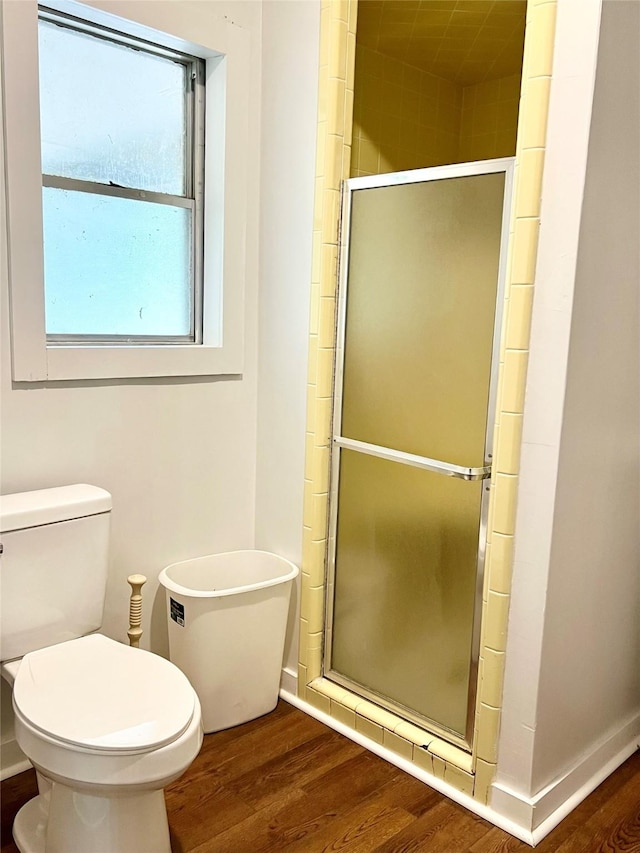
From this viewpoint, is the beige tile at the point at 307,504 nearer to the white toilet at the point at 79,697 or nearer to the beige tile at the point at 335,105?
the white toilet at the point at 79,697

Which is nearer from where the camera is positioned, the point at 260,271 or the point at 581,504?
the point at 581,504

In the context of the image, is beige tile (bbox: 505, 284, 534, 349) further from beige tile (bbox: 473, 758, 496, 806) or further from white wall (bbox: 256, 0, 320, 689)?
beige tile (bbox: 473, 758, 496, 806)

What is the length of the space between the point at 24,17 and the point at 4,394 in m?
0.92

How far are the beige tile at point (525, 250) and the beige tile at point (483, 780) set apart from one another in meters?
1.22

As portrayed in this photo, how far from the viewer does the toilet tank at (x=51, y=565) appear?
179 centimetres

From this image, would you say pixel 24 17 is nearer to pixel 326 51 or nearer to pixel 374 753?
pixel 326 51

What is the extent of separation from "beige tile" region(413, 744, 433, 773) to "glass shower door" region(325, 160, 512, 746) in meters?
0.07

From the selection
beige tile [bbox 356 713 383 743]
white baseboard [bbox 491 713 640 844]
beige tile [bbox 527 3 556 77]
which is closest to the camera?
beige tile [bbox 527 3 556 77]

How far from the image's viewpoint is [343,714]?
2283mm

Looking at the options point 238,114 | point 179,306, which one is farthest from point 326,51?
point 179,306

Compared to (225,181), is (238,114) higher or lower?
higher

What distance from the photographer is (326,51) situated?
211 cm

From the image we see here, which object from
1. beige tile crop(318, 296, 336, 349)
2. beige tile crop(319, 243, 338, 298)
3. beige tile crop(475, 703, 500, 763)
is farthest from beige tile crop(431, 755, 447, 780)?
beige tile crop(319, 243, 338, 298)

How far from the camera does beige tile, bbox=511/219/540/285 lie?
1700 millimetres
